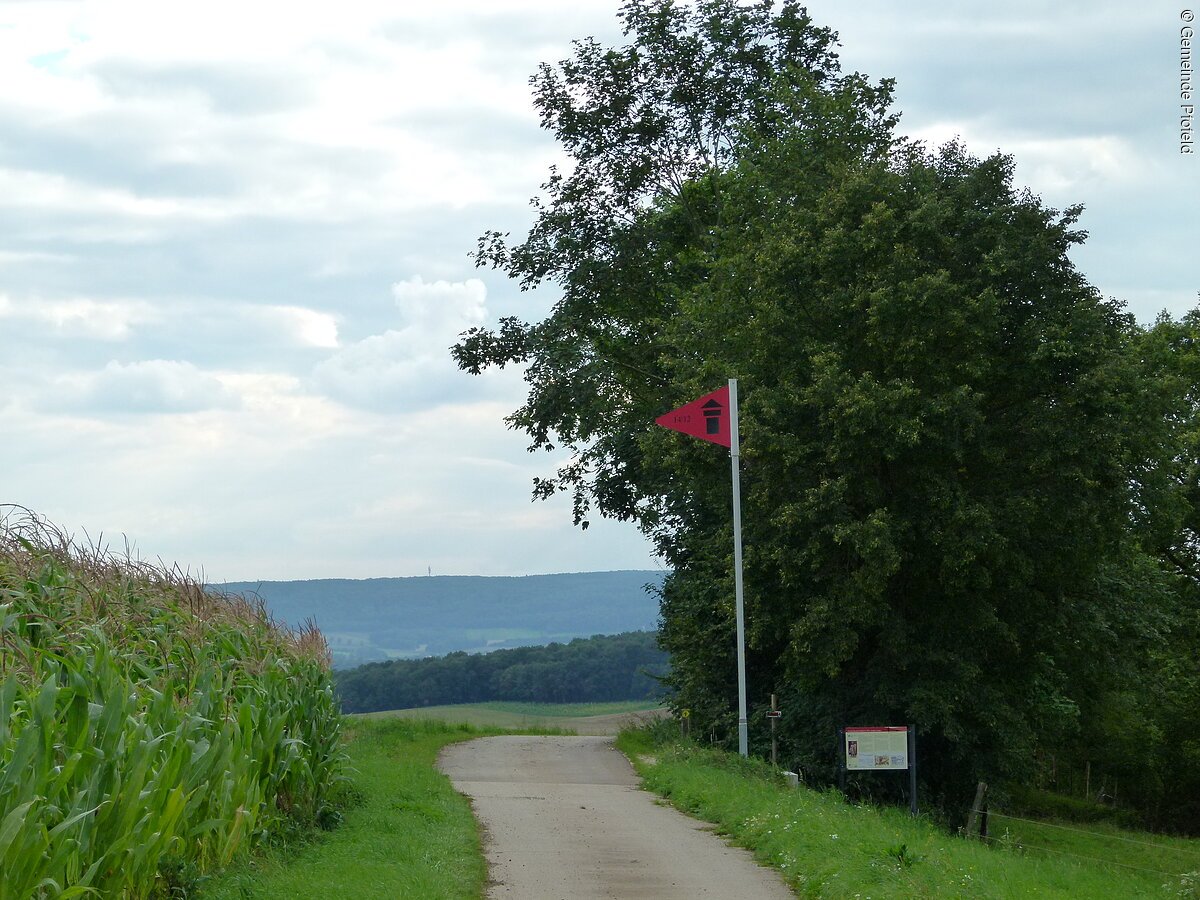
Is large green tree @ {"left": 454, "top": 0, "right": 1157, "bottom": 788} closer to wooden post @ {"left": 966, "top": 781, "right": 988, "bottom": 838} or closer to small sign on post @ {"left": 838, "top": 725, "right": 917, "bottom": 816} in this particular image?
wooden post @ {"left": 966, "top": 781, "right": 988, "bottom": 838}

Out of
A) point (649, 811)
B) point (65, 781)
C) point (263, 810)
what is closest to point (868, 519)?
point (649, 811)

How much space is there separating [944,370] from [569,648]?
221 ft

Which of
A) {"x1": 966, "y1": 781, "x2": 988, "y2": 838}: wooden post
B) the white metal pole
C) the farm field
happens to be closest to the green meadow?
the white metal pole

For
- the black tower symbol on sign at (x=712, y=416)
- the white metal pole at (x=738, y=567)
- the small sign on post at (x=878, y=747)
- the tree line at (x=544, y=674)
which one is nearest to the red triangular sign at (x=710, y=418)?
the black tower symbol on sign at (x=712, y=416)

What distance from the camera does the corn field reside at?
659 cm

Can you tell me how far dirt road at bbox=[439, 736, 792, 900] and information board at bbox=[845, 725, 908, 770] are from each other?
9.18 feet

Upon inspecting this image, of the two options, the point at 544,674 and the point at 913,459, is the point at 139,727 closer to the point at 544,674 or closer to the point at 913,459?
the point at 913,459

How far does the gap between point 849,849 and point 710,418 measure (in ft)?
34.3

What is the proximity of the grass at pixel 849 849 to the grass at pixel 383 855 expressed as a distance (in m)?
2.72

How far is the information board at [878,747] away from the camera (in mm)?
17062

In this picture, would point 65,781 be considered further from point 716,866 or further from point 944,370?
point 944,370

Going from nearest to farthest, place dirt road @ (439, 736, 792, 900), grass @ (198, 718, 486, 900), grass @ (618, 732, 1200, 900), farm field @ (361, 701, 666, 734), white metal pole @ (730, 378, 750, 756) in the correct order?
grass @ (198, 718, 486, 900) → grass @ (618, 732, 1200, 900) → dirt road @ (439, 736, 792, 900) → white metal pole @ (730, 378, 750, 756) → farm field @ (361, 701, 666, 734)

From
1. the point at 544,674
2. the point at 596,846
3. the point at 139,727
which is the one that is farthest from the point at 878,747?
the point at 544,674

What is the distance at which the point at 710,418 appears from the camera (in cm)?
2048
